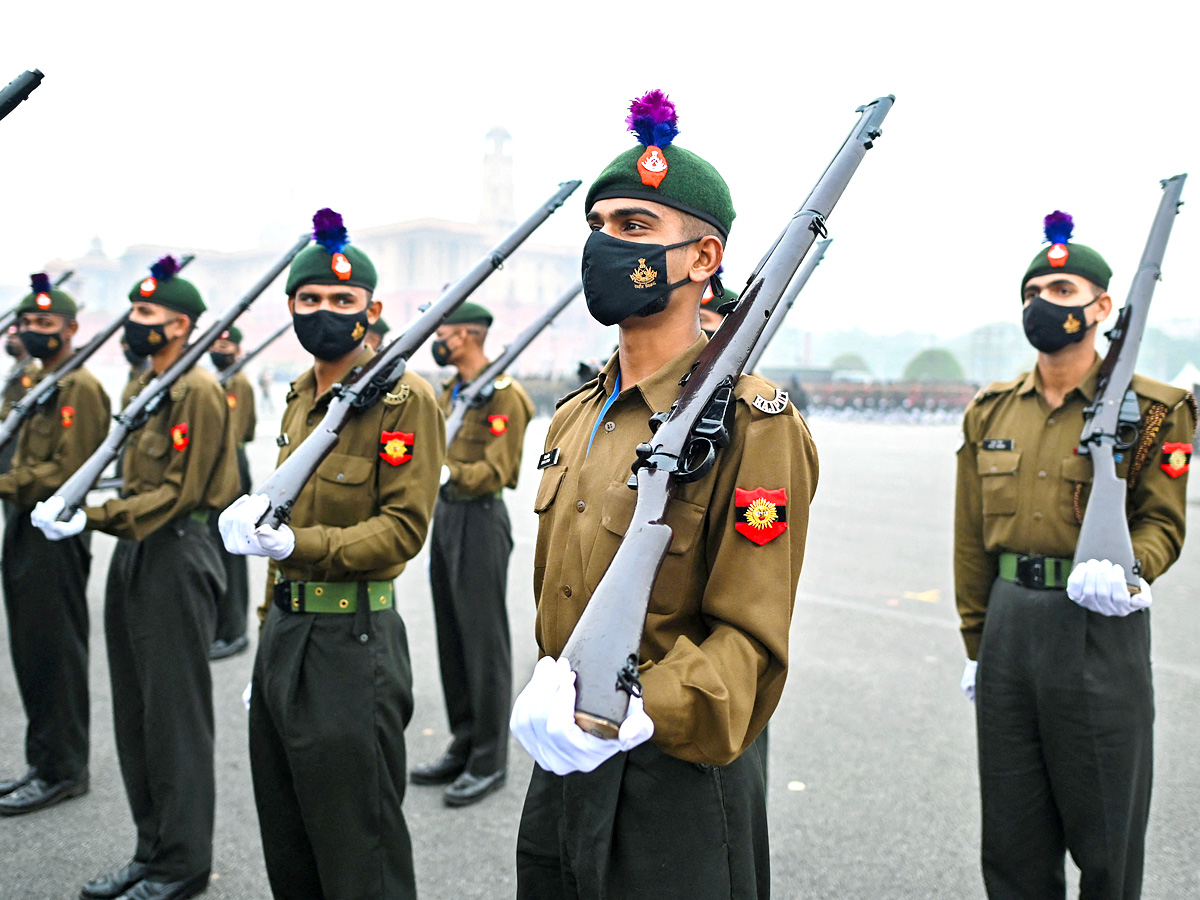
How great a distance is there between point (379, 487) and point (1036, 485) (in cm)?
218

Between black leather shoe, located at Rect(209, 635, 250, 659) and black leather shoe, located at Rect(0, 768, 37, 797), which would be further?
black leather shoe, located at Rect(209, 635, 250, 659)

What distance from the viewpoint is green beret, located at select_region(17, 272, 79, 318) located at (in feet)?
16.6

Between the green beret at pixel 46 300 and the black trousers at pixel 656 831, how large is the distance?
14.8 feet

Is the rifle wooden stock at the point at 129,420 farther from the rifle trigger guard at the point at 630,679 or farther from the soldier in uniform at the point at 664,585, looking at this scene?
the rifle trigger guard at the point at 630,679

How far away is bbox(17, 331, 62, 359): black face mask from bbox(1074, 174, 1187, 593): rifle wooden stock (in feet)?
16.0

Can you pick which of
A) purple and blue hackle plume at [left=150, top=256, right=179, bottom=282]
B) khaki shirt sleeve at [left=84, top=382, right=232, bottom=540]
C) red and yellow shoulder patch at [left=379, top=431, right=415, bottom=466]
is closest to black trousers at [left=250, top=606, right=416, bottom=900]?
red and yellow shoulder patch at [left=379, top=431, right=415, bottom=466]

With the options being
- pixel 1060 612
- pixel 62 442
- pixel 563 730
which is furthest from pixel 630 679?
pixel 62 442

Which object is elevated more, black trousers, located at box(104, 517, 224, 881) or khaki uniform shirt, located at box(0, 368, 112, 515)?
khaki uniform shirt, located at box(0, 368, 112, 515)

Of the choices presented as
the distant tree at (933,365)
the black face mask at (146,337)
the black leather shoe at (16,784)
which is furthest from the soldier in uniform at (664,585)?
the distant tree at (933,365)

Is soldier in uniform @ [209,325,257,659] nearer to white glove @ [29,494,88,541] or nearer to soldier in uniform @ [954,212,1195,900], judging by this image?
white glove @ [29,494,88,541]

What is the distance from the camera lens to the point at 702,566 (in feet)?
5.87

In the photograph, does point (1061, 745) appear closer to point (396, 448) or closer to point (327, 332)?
point (396, 448)

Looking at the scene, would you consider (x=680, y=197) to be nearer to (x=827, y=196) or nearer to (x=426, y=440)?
(x=827, y=196)

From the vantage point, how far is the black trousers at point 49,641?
4.34 m
